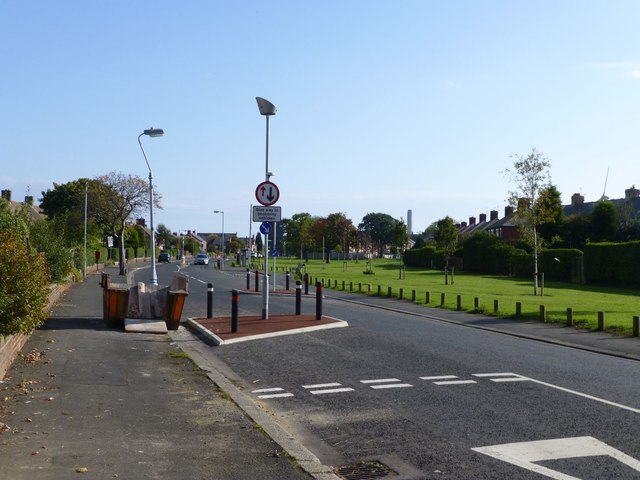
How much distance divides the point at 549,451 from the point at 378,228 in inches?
6509

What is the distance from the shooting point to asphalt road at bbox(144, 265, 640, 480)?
686 cm

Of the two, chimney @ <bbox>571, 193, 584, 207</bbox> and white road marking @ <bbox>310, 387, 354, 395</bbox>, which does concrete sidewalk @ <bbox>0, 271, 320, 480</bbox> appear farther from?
chimney @ <bbox>571, 193, 584, 207</bbox>

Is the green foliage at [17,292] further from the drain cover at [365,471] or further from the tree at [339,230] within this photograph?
the tree at [339,230]

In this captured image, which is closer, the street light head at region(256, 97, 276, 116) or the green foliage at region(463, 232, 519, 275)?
the street light head at region(256, 97, 276, 116)

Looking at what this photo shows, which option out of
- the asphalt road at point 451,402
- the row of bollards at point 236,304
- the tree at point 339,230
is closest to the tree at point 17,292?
the asphalt road at point 451,402

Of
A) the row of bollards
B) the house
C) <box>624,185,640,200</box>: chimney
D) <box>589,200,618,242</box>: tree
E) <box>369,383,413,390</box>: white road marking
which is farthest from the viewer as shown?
<box>624,185,640,200</box>: chimney

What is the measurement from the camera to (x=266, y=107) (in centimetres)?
1984

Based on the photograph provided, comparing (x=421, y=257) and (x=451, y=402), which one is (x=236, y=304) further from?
(x=421, y=257)

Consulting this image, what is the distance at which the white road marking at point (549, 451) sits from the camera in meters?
6.64

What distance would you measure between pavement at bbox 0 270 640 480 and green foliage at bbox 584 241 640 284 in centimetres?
3064

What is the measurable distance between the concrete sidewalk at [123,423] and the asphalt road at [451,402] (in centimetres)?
76

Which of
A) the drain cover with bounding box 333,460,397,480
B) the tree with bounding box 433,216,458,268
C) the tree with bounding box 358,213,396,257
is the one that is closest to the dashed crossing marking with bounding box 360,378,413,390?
the drain cover with bounding box 333,460,397,480

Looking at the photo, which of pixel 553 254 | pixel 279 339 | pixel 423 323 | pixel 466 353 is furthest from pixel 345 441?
pixel 553 254

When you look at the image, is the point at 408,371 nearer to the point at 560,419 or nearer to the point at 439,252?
the point at 560,419
